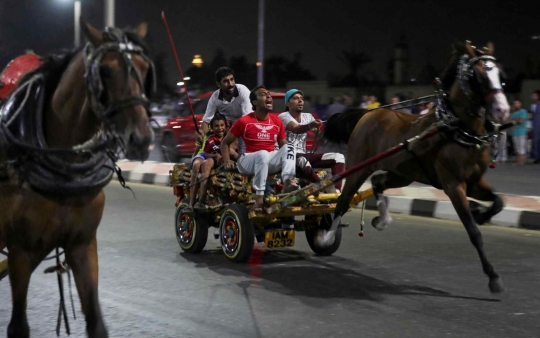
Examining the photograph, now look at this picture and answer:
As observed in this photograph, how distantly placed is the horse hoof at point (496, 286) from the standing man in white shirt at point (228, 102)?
11.1 feet

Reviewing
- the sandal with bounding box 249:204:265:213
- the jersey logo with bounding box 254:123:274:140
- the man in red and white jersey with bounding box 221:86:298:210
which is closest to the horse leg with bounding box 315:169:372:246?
the man in red and white jersey with bounding box 221:86:298:210

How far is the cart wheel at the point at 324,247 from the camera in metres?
7.94

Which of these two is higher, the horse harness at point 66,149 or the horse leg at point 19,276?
the horse harness at point 66,149

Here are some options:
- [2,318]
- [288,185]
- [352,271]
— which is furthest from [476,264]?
[2,318]

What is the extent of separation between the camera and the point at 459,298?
20.0 feet

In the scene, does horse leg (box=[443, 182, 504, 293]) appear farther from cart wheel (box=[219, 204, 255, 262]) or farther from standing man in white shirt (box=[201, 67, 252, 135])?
standing man in white shirt (box=[201, 67, 252, 135])

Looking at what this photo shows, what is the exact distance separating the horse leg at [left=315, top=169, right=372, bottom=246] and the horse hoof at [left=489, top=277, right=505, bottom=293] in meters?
1.92

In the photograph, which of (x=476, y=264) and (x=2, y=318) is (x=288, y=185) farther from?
(x=2, y=318)

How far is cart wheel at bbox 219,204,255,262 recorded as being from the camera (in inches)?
291

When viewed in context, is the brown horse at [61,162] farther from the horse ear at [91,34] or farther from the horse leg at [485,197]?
the horse leg at [485,197]

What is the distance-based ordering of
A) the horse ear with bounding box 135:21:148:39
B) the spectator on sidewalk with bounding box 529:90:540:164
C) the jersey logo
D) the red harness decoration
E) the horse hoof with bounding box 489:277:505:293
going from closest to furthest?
the horse ear with bounding box 135:21:148:39 → the red harness decoration → the horse hoof with bounding box 489:277:505:293 → the jersey logo → the spectator on sidewalk with bounding box 529:90:540:164

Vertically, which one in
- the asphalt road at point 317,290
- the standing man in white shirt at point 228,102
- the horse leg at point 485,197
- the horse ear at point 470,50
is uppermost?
the horse ear at point 470,50

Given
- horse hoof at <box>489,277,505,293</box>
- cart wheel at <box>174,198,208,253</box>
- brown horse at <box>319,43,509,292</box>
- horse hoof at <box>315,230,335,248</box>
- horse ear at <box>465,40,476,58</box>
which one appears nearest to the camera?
horse hoof at <box>489,277,505,293</box>

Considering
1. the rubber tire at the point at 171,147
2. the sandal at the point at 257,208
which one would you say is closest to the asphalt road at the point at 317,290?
the sandal at the point at 257,208
